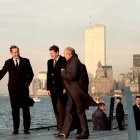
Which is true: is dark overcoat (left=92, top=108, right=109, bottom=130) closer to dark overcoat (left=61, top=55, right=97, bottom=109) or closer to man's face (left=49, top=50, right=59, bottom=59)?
man's face (left=49, top=50, right=59, bottom=59)

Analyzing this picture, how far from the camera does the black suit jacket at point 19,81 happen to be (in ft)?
38.3

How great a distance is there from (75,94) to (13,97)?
69.4 inches

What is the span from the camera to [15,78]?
11.7 m

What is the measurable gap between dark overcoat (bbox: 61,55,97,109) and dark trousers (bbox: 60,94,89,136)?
0.09m

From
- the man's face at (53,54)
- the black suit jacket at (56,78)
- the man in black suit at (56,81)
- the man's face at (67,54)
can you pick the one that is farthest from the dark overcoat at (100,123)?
the man's face at (67,54)

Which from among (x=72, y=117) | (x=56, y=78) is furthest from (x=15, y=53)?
(x=72, y=117)

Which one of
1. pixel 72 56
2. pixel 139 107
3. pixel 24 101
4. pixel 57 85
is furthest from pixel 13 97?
pixel 139 107

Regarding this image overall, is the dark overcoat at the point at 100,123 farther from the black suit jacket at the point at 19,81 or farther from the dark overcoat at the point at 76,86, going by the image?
the dark overcoat at the point at 76,86

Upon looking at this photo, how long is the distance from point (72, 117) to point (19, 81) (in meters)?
1.64

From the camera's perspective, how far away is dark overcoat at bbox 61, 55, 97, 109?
10.4 meters

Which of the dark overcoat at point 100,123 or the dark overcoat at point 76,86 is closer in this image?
the dark overcoat at point 76,86

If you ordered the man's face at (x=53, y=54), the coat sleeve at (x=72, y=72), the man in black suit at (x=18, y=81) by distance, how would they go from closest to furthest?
the coat sleeve at (x=72, y=72) → the man's face at (x=53, y=54) → the man in black suit at (x=18, y=81)

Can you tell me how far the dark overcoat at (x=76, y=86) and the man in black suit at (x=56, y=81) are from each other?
0.65 metres

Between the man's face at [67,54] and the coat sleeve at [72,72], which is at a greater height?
the man's face at [67,54]
